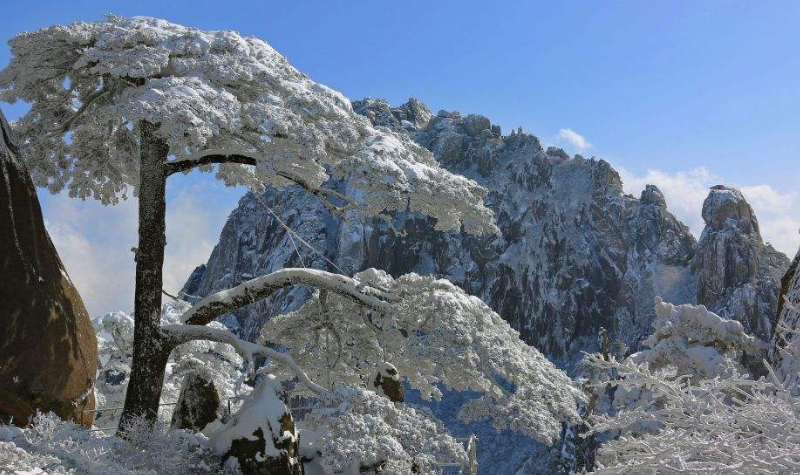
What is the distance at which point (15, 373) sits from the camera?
7945 mm

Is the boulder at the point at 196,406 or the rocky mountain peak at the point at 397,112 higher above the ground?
the rocky mountain peak at the point at 397,112

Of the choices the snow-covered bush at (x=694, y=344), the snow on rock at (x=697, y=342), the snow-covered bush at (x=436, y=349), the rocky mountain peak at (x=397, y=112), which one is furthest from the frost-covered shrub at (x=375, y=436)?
the rocky mountain peak at (x=397, y=112)

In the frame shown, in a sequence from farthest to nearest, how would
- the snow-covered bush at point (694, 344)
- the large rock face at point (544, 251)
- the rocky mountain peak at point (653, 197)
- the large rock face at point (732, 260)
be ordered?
the rocky mountain peak at point (653, 197) < the large rock face at point (544, 251) < the large rock face at point (732, 260) < the snow-covered bush at point (694, 344)

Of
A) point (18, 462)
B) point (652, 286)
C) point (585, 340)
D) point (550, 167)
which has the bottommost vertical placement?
point (18, 462)

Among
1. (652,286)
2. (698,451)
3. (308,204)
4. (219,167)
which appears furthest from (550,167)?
(698,451)

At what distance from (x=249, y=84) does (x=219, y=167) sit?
3139 millimetres

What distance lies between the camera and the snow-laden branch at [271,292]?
32.1ft

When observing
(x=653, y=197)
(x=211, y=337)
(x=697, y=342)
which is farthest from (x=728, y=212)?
(x=211, y=337)

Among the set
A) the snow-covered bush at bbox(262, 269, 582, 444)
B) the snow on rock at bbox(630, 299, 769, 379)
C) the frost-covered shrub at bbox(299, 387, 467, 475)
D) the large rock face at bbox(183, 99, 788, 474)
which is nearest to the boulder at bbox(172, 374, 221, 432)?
the snow-covered bush at bbox(262, 269, 582, 444)

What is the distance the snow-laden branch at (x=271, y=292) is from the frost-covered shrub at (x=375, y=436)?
2.00 metres

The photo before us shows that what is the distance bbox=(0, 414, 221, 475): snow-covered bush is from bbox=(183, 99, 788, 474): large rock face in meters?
50.9

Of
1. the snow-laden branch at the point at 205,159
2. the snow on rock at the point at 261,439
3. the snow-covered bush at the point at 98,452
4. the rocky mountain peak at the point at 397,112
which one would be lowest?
the snow-covered bush at the point at 98,452

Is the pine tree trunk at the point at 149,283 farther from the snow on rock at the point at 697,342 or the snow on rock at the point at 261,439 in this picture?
the snow on rock at the point at 697,342

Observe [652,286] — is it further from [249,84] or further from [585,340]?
[249,84]
